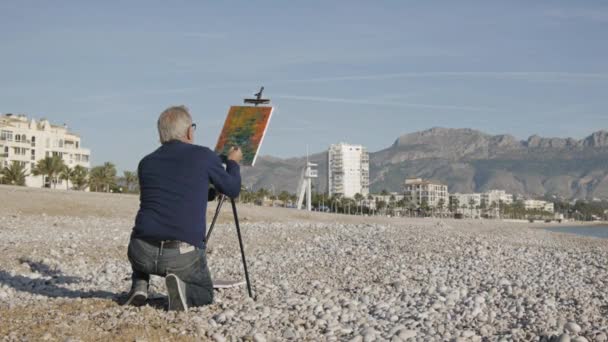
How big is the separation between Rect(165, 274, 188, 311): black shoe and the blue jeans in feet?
0.32

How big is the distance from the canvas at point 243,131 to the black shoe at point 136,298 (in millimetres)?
3141

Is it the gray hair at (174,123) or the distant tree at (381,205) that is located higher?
the gray hair at (174,123)

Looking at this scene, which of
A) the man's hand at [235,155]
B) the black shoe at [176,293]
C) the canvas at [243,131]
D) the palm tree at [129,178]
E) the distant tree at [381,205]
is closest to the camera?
the black shoe at [176,293]

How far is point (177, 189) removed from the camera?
5691mm

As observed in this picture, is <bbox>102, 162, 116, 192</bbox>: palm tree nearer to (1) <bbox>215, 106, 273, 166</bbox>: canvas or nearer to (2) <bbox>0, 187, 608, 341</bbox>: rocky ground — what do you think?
(2) <bbox>0, 187, 608, 341</bbox>: rocky ground

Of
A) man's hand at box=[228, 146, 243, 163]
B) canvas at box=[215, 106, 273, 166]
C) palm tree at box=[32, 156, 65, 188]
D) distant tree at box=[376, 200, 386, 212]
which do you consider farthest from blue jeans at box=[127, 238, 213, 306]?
distant tree at box=[376, 200, 386, 212]

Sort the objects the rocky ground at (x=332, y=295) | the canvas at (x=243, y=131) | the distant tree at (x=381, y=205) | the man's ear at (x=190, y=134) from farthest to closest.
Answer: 1. the distant tree at (x=381, y=205)
2. the canvas at (x=243, y=131)
3. the man's ear at (x=190, y=134)
4. the rocky ground at (x=332, y=295)

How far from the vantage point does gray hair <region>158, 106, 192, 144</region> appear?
5.80 m

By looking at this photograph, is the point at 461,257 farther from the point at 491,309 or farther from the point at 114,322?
the point at 114,322

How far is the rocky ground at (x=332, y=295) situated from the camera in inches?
213

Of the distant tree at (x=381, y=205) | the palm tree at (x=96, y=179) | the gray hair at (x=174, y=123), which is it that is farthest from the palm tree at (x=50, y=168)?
the distant tree at (x=381, y=205)

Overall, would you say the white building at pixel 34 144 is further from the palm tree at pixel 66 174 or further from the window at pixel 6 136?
the palm tree at pixel 66 174

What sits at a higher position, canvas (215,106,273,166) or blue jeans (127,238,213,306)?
canvas (215,106,273,166)

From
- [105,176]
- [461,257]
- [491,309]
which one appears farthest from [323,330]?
[105,176]
